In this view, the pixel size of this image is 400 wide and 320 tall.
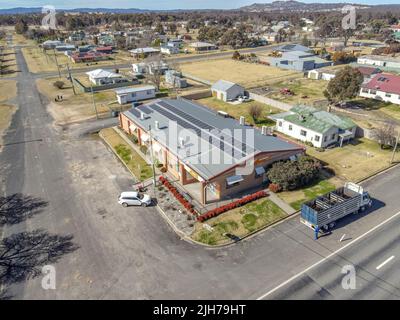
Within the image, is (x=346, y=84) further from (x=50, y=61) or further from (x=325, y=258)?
(x=50, y=61)

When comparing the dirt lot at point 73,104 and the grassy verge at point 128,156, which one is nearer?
the grassy verge at point 128,156

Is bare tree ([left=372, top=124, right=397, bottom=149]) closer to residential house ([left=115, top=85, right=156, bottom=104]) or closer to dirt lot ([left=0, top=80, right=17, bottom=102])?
residential house ([left=115, top=85, right=156, bottom=104])

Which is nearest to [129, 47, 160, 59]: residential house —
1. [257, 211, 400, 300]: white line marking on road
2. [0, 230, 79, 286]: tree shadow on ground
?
[0, 230, 79, 286]: tree shadow on ground

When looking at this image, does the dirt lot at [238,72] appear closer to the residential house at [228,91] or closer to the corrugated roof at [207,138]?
the residential house at [228,91]

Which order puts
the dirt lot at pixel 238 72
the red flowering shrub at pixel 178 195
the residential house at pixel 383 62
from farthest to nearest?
the residential house at pixel 383 62, the dirt lot at pixel 238 72, the red flowering shrub at pixel 178 195

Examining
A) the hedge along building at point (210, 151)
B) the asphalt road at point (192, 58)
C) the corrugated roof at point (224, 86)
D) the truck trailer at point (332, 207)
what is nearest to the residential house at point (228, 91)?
the corrugated roof at point (224, 86)

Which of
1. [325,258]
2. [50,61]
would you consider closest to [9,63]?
[50,61]
